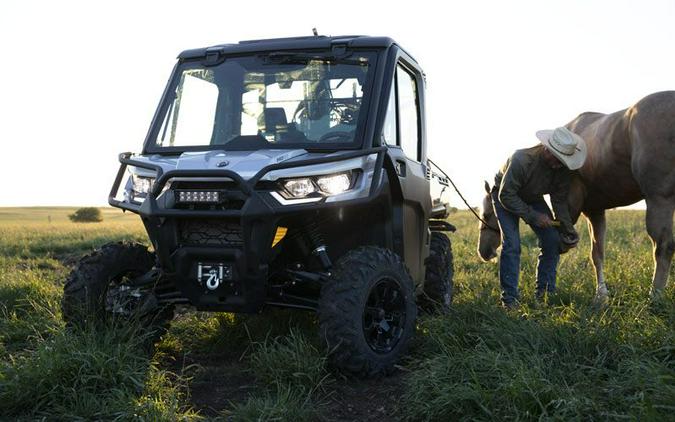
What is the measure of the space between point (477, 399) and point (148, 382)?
206cm

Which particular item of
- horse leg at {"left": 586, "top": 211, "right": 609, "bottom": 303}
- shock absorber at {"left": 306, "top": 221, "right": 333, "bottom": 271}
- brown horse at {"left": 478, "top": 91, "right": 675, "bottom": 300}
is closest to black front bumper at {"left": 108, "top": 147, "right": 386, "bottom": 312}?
shock absorber at {"left": 306, "top": 221, "right": 333, "bottom": 271}

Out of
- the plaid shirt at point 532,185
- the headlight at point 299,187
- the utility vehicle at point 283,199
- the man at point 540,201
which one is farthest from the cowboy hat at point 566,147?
the headlight at point 299,187

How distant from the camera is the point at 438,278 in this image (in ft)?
24.2

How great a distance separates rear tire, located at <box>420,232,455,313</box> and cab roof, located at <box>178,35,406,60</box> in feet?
8.43

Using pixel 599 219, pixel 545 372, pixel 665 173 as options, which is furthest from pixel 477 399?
pixel 599 219

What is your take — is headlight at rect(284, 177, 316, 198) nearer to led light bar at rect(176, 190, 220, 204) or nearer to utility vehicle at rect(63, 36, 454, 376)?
utility vehicle at rect(63, 36, 454, 376)

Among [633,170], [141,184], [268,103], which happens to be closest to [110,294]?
[141,184]

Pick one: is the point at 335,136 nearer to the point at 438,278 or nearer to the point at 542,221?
the point at 438,278

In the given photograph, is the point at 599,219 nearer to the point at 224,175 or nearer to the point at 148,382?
the point at 224,175

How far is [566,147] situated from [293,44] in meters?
3.03

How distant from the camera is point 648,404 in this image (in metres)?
3.53

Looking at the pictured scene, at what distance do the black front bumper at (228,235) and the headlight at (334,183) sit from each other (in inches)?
4.6

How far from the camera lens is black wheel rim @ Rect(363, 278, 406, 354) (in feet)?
16.9

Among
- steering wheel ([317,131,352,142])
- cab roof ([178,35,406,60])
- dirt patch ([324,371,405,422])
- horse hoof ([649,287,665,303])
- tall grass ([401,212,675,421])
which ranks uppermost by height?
Result: cab roof ([178,35,406,60])
